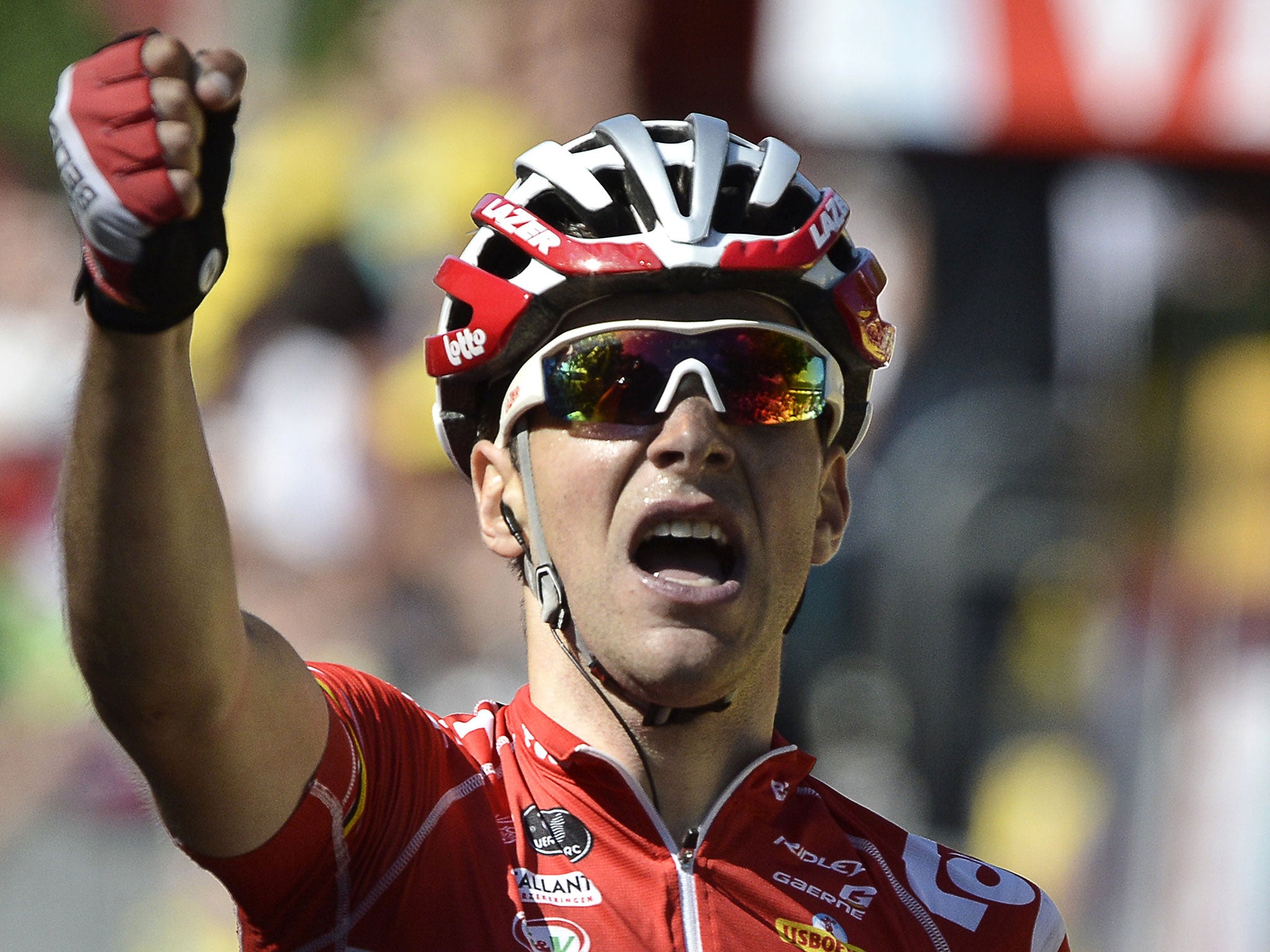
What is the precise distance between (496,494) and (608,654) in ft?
1.56

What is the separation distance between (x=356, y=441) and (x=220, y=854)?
5459 millimetres

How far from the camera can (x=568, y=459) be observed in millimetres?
3021

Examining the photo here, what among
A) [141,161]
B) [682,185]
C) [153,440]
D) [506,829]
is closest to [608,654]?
[506,829]

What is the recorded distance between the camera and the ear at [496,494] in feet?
10.4

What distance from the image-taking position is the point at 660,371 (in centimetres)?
298

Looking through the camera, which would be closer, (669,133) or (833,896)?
(833,896)

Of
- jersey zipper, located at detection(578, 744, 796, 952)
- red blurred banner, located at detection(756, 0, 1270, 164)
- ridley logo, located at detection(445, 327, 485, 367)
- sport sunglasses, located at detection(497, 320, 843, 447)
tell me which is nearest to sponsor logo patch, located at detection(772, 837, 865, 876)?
jersey zipper, located at detection(578, 744, 796, 952)

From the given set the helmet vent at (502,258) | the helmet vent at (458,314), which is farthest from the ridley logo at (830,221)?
the helmet vent at (458,314)

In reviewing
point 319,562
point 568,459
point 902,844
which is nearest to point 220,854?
point 568,459

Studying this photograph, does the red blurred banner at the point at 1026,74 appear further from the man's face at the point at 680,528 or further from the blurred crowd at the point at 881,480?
the man's face at the point at 680,528

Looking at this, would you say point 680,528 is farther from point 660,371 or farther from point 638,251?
point 638,251

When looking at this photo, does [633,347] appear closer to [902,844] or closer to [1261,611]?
[902,844]

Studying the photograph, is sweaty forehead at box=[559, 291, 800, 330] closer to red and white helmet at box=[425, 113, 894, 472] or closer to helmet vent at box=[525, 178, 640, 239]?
red and white helmet at box=[425, 113, 894, 472]

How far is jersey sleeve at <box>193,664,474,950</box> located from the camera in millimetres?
2396
